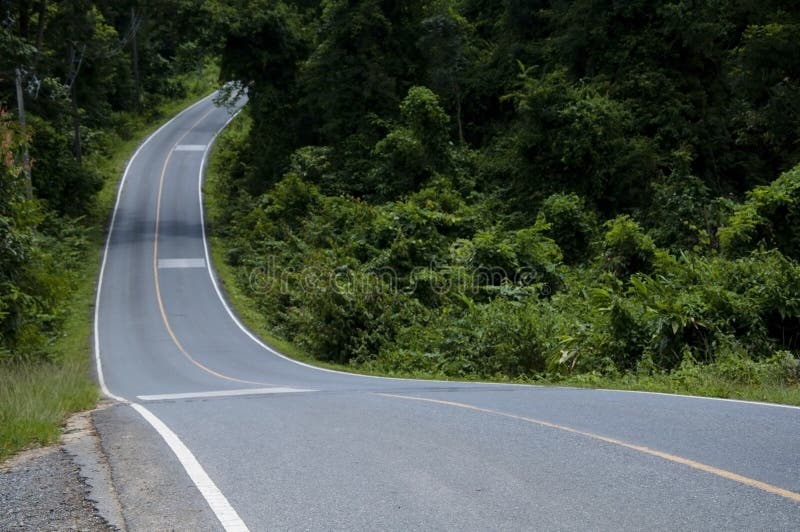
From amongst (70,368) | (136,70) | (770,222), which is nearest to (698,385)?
(770,222)

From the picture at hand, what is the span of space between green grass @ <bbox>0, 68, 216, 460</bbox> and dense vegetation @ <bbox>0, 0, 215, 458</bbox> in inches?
1.4

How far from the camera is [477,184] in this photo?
39500 mm

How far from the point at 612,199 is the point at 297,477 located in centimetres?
2861

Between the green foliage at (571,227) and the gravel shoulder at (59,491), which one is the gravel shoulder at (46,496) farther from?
the green foliage at (571,227)

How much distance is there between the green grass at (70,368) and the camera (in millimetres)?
8789

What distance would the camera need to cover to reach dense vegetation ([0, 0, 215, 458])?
14.7m

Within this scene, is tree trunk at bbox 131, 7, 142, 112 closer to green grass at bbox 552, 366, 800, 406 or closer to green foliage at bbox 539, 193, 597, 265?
green foliage at bbox 539, 193, 597, 265

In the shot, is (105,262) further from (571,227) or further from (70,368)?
(70,368)

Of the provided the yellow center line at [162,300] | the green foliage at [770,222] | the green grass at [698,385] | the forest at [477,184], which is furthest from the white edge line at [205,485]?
the green foliage at [770,222]

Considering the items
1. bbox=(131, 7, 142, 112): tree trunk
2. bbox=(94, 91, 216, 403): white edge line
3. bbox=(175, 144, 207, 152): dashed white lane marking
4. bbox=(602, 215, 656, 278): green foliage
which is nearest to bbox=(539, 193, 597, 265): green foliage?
bbox=(602, 215, 656, 278): green foliage

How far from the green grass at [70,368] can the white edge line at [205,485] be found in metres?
1.35

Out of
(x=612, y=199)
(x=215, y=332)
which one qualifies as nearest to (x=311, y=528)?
(x=215, y=332)

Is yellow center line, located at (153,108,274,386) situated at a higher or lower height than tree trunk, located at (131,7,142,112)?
lower

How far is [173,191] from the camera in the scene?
5509cm
